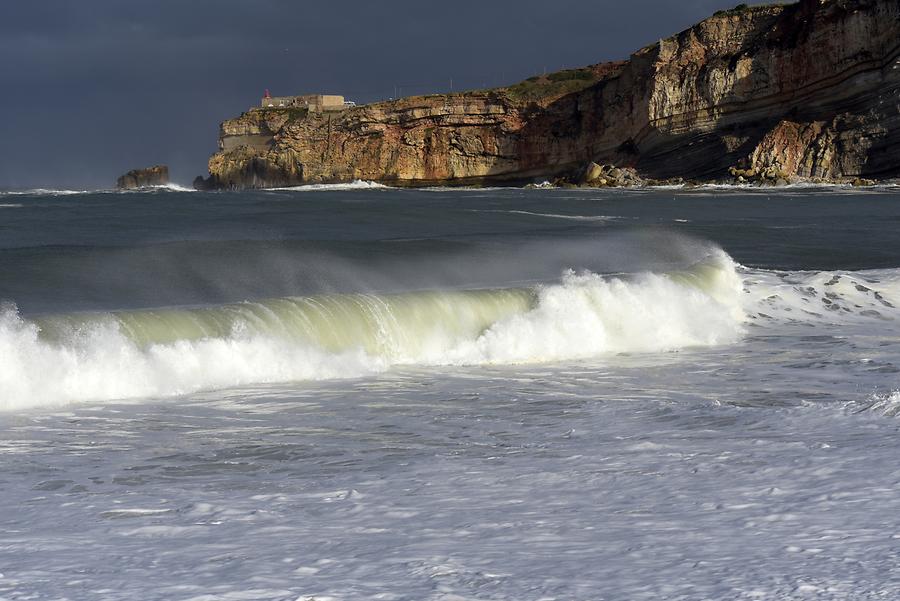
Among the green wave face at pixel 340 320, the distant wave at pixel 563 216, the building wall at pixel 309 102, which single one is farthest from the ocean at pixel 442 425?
the building wall at pixel 309 102

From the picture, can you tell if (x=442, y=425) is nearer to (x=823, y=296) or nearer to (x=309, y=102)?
(x=823, y=296)

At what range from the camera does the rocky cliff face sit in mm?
60656

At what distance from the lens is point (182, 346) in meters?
11.0

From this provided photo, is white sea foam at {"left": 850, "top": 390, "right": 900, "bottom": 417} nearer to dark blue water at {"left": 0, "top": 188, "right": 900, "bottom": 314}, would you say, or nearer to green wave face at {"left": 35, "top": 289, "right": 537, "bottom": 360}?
green wave face at {"left": 35, "top": 289, "right": 537, "bottom": 360}

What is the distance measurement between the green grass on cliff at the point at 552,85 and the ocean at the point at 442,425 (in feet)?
229

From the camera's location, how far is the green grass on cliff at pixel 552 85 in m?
89.2

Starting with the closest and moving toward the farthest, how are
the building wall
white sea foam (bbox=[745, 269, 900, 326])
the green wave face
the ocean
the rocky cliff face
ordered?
1. the ocean
2. the green wave face
3. white sea foam (bbox=[745, 269, 900, 326])
4. the rocky cliff face
5. the building wall

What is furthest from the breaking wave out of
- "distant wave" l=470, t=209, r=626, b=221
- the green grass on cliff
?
the green grass on cliff

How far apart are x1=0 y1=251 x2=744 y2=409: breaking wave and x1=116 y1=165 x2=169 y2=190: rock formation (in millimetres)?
99804

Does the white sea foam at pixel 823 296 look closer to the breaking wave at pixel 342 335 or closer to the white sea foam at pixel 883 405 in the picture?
the breaking wave at pixel 342 335

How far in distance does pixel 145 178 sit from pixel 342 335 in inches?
4086

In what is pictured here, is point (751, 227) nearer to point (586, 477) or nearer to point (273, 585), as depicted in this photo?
point (586, 477)

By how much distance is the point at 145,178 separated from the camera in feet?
366

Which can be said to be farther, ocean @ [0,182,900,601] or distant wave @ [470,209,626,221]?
distant wave @ [470,209,626,221]
